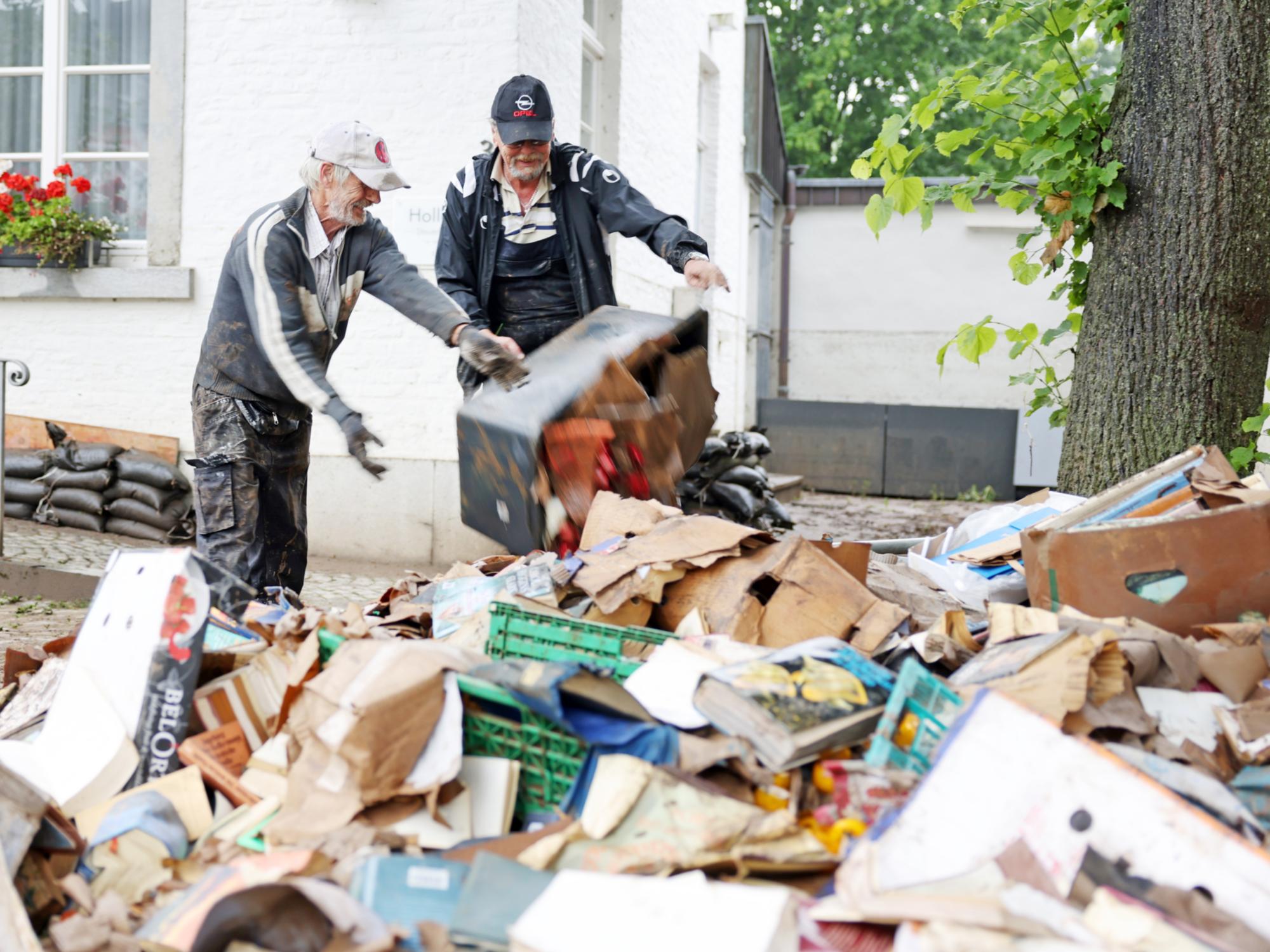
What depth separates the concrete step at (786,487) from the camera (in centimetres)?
1155

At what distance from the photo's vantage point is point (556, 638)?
7.95ft

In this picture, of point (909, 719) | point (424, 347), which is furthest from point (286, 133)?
point (909, 719)

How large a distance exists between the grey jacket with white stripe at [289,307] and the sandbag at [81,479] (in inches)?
148

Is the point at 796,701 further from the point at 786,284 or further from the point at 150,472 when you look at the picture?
the point at 786,284

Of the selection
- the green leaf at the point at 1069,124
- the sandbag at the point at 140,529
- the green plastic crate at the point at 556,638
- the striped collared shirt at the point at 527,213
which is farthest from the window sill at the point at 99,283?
the green plastic crate at the point at 556,638

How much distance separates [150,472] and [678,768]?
6094 millimetres

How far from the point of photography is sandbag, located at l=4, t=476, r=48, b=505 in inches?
289

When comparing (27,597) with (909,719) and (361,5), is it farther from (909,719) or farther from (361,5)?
(909,719)

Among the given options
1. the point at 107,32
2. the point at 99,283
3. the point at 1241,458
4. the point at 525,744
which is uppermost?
the point at 107,32

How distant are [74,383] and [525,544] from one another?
18.7 ft

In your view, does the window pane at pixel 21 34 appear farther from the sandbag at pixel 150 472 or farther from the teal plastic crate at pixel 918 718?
the teal plastic crate at pixel 918 718

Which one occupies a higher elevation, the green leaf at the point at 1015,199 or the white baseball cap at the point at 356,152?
the green leaf at the point at 1015,199

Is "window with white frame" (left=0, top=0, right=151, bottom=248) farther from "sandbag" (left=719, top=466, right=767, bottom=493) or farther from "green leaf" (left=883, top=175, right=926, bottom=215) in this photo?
"green leaf" (left=883, top=175, right=926, bottom=215)

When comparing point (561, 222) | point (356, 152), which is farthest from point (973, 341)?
point (356, 152)
